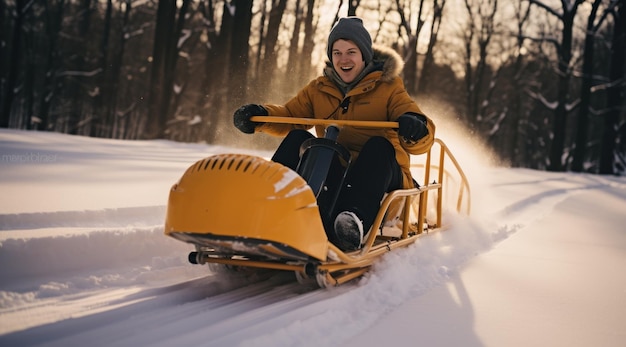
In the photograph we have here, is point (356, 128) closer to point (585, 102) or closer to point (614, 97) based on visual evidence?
point (614, 97)

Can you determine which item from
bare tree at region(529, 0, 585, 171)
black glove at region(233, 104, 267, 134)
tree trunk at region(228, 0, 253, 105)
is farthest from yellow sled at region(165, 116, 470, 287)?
bare tree at region(529, 0, 585, 171)

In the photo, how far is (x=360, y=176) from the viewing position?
3109mm

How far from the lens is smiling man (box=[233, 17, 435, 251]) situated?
9.93ft

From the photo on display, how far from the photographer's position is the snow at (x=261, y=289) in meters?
2.21

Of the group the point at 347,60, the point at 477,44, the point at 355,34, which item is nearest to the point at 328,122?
the point at 347,60

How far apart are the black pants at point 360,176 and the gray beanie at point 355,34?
2.30 feet

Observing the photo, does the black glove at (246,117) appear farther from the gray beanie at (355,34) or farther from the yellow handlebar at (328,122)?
the gray beanie at (355,34)

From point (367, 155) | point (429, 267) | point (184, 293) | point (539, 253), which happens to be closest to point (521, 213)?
point (539, 253)

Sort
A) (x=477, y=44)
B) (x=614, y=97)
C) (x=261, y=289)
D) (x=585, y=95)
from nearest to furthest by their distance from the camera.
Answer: (x=261, y=289) < (x=614, y=97) < (x=585, y=95) < (x=477, y=44)

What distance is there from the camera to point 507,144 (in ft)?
150

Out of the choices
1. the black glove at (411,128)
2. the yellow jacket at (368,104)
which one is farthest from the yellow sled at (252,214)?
the yellow jacket at (368,104)

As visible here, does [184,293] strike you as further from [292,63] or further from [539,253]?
[292,63]

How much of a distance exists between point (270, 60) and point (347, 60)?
478 inches

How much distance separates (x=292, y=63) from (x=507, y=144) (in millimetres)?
29274
